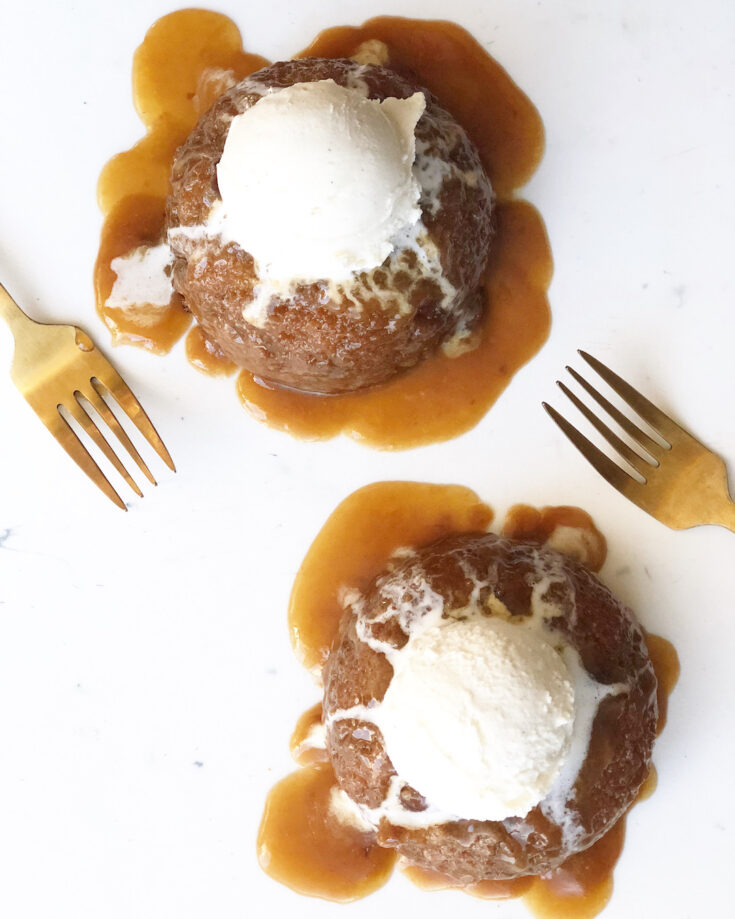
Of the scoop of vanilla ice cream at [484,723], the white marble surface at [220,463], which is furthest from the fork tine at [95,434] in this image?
the scoop of vanilla ice cream at [484,723]

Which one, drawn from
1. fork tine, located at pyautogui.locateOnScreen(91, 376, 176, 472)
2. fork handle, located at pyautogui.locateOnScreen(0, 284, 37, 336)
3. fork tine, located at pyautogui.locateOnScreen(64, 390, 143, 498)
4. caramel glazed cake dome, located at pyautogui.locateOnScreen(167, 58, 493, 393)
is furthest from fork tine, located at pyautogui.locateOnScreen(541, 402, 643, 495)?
fork handle, located at pyautogui.locateOnScreen(0, 284, 37, 336)

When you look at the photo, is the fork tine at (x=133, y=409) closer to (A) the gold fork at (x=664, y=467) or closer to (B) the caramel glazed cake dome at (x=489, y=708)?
(B) the caramel glazed cake dome at (x=489, y=708)

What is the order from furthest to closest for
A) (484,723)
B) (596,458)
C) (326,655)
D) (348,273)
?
(326,655) → (596,458) → (348,273) → (484,723)

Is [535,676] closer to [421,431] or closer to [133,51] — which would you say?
[421,431]

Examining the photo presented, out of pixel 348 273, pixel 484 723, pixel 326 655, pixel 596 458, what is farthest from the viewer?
pixel 326 655

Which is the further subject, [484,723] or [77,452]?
[77,452]

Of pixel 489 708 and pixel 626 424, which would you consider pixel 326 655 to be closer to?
pixel 489 708

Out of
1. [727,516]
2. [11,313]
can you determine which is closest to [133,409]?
[11,313]
